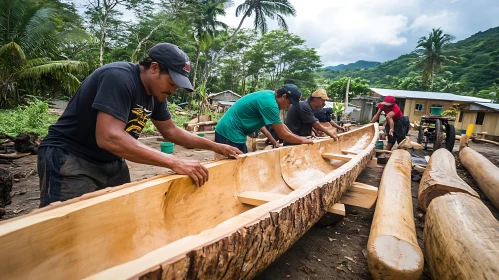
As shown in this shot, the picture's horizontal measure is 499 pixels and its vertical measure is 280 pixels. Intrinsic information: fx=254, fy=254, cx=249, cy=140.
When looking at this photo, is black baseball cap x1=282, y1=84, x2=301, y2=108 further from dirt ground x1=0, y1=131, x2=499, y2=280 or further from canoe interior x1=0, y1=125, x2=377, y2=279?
dirt ground x1=0, y1=131, x2=499, y2=280

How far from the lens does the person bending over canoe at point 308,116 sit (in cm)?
432

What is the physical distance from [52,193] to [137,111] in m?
0.66

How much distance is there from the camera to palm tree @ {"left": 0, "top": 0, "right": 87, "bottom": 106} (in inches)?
319

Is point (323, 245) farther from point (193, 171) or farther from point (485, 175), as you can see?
point (485, 175)

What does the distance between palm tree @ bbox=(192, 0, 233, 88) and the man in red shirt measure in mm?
14993

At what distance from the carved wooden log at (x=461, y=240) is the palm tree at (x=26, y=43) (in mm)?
10612

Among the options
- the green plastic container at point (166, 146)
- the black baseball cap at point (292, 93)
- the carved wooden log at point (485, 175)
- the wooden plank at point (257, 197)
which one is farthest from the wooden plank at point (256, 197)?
the green plastic container at point (166, 146)

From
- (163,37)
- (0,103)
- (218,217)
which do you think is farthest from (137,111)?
(163,37)

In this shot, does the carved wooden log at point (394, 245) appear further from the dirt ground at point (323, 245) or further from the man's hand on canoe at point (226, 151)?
the man's hand on canoe at point (226, 151)

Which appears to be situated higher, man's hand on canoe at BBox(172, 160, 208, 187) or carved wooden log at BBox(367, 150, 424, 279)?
man's hand on canoe at BBox(172, 160, 208, 187)

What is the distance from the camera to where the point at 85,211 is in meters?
1.08

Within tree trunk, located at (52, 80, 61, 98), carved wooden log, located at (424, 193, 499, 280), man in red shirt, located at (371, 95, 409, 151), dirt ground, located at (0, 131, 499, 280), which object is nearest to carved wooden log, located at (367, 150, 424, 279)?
carved wooden log, located at (424, 193, 499, 280)

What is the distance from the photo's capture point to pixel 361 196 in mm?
2594

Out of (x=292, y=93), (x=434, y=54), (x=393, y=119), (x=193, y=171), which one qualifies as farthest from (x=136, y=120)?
(x=434, y=54)
